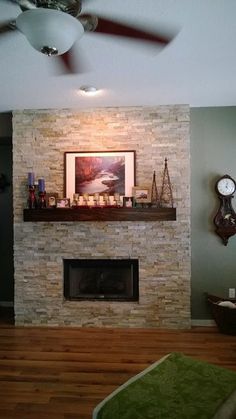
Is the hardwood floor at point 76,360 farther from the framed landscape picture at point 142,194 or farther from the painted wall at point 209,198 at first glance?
the framed landscape picture at point 142,194

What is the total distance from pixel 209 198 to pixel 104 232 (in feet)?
4.36

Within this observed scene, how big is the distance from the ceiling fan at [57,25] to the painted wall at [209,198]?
2015 millimetres

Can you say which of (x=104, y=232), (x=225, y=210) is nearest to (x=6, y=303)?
(x=104, y=232)

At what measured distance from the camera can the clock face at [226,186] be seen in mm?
3500

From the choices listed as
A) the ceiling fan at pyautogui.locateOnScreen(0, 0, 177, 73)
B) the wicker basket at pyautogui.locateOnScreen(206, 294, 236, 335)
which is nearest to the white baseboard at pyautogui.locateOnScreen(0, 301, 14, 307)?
the wicker basket at pyautogui.locateOnScreen(206, 294, 236, 335)

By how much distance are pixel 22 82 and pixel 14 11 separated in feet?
3.64

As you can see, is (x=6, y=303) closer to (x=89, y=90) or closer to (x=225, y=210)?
(x=89, y=90)

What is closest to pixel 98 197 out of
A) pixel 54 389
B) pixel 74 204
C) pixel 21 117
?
pixel 74 204

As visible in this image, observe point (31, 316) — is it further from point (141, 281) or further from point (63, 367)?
point (141, 281)

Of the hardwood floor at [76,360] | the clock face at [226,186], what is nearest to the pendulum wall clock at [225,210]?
the clock face at [226,186]

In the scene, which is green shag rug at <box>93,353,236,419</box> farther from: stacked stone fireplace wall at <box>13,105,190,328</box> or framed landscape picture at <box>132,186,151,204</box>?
framed landscape picture at <box>132,186,151,204</box>

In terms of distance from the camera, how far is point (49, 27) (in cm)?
137

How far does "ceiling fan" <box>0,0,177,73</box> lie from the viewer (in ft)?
4.42

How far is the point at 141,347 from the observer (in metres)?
3.01
